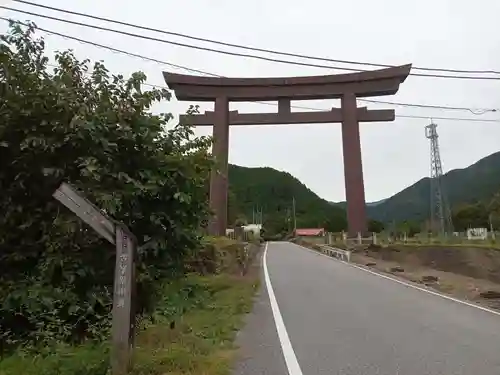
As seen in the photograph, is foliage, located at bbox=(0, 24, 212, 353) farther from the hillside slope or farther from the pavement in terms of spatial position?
the hillside slope

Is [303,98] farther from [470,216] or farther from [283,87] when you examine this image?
[470,216]

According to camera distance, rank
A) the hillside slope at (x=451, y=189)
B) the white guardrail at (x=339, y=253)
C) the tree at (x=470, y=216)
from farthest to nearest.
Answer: the hillside slope at (x=451, y=189)
the tree at (x=470, y=216)
the white guardrail at (x=339, y=253)

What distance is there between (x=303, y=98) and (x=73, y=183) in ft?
77.2

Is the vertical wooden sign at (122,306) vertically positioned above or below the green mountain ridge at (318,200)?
below

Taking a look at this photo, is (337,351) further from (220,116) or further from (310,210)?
(310,210)

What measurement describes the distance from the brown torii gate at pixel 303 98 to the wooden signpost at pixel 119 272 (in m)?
23.1

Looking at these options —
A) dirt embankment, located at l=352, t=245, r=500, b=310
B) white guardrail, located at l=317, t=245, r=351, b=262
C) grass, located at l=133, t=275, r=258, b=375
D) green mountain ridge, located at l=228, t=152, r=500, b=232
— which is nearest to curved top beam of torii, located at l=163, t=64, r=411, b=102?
white guardrail, located at l=317, t=245, r=351, b=262

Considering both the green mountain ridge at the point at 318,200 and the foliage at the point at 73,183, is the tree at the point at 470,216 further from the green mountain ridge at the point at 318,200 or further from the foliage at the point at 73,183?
the foliage at the point at 73,183

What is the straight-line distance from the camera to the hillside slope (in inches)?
4535

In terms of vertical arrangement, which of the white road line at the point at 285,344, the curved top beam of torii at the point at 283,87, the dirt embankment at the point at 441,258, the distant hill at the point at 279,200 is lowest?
the white road line at the point at 285,344

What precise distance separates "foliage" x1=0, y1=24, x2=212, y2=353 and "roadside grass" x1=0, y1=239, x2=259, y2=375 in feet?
1.55

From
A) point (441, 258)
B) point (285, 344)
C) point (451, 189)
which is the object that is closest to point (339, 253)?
point (441, 258)

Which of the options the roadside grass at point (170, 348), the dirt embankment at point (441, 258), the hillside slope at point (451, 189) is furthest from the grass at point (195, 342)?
the hillside slope at point (451, 189)

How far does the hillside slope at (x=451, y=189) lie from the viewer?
115188 mm
